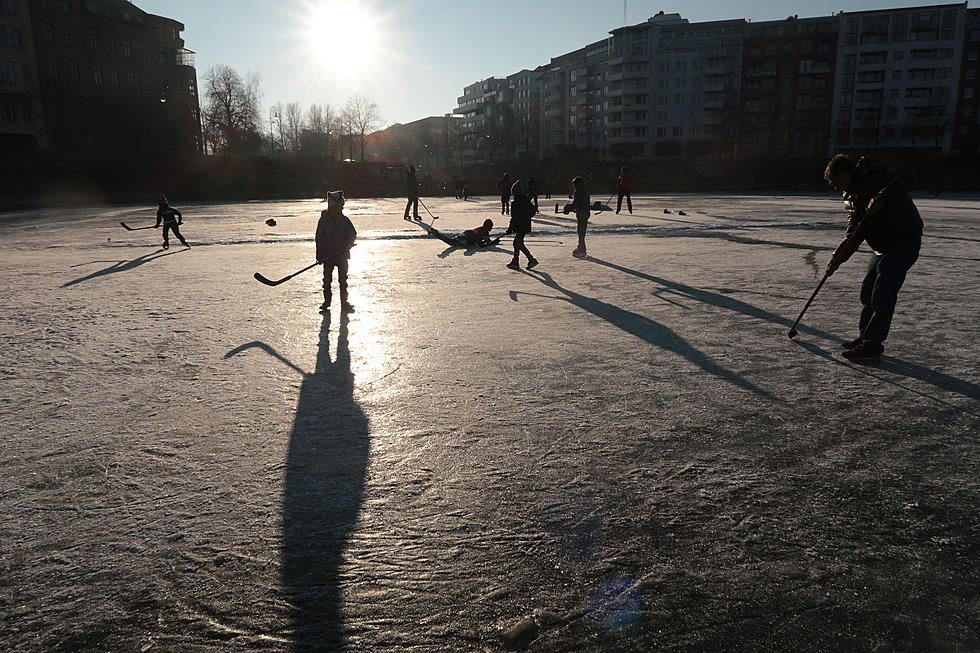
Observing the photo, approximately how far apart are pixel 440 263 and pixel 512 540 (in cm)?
990

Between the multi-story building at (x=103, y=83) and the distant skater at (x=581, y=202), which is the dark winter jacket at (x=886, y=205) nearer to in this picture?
the distant skater at (x=581, y=202)

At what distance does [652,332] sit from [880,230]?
229 centimetres

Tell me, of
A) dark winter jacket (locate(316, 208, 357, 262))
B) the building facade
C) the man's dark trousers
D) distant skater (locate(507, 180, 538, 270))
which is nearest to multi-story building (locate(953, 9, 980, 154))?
the building facade

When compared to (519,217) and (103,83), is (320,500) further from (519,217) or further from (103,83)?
(103,83)

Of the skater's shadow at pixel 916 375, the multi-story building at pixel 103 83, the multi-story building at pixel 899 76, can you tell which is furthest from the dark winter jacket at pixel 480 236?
the multi-story building at pixel 899 76

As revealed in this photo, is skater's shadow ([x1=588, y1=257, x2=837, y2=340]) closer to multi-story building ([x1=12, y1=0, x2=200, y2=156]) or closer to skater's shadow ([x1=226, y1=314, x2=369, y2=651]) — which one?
skater's shadow ([x1=226, y1=314, x2=369, y2=651])

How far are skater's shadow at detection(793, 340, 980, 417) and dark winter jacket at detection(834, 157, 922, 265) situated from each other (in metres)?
1.01

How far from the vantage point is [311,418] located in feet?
14.3

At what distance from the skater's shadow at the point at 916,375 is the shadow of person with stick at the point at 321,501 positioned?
13.7ft

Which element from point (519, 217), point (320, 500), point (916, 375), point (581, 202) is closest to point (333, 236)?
point (519, 217)

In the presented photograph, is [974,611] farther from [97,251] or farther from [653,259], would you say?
[97,251]

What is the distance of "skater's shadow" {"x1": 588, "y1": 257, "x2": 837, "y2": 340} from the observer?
6.78 metres

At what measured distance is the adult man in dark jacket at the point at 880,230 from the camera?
5.25 metres

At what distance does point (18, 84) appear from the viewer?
163 feet
